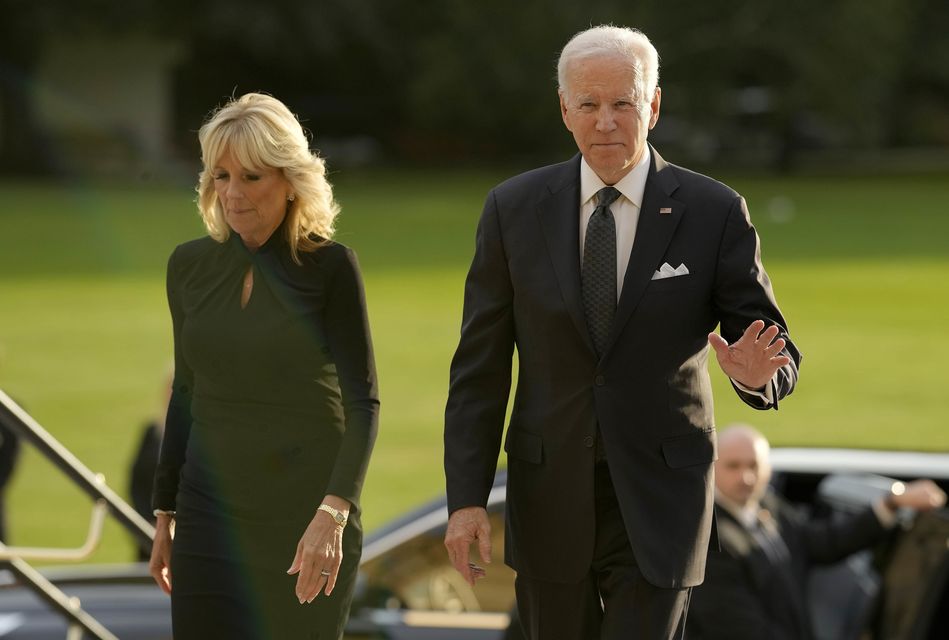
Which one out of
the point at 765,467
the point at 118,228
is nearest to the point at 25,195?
the point at 118,228

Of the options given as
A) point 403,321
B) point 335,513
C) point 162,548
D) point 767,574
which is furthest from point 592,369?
point 403,321

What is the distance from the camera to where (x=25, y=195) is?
170 feet

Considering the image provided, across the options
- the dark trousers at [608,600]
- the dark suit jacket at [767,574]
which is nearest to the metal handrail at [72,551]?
the dark trousers at [608,600]

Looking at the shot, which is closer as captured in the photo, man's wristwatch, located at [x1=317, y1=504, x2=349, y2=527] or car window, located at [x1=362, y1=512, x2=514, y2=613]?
man's wristwatch, located at [x1=317, y1=504, x2=349, y2=527]

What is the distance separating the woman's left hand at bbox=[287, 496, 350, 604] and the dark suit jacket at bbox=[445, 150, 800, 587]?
0.91ft

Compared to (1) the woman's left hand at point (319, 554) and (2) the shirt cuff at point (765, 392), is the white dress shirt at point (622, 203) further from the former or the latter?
(1) the woman's left hand at point (319, 554)

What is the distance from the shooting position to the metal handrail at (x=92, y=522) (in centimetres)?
411

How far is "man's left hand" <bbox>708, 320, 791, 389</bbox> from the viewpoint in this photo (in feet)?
10.3

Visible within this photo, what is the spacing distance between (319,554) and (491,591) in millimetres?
3417

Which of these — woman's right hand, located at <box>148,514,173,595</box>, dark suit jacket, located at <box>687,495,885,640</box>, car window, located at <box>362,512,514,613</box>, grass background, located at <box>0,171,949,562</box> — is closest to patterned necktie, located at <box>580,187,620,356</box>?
woman's right hand, located at <box>148,514,173,595</box>

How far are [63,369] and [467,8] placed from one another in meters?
43.8

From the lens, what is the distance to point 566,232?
3.43 m

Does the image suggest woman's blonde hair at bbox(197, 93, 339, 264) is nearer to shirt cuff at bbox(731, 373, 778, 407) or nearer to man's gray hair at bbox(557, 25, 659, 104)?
man's gray hair at bbox(557, 25, 659, 104)

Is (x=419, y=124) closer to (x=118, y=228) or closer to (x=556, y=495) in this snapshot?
(x=118, y=228)
